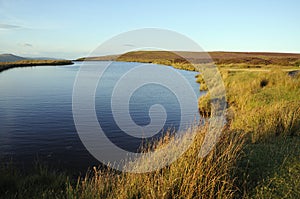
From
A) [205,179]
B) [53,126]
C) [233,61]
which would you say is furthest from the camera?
[233,61]

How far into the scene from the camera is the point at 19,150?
10008 millimetres

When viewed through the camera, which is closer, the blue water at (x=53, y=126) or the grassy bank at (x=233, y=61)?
the blue water at (x=53, y=126)

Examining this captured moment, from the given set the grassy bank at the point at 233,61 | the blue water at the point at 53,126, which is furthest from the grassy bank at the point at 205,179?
the grassy bank at the point at 233,61

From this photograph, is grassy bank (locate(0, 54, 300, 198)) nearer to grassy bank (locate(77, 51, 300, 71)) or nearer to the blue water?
the blue water

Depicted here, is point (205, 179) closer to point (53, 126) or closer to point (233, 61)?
point (53, 126)

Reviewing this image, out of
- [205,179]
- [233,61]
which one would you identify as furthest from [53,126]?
[233,61]

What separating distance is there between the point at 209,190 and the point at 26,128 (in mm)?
10890

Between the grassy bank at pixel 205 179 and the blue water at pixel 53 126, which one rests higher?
the grassy bank at pixel 205 179

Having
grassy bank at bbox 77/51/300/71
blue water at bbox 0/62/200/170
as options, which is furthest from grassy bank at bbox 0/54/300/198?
grassy bank at bbox 77/51/300/71

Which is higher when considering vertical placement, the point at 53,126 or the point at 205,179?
the point at 205,179

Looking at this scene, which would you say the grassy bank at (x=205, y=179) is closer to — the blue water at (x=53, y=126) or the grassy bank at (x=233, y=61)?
the blue water at (x=53, y=126)

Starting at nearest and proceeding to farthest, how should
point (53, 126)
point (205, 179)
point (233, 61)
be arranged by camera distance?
point (205, 179) < point (53, 126) < point (233, 61)

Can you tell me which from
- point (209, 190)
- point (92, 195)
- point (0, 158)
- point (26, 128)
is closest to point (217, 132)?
point (209, 190)

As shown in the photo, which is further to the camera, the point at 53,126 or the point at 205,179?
the point at 53,126
